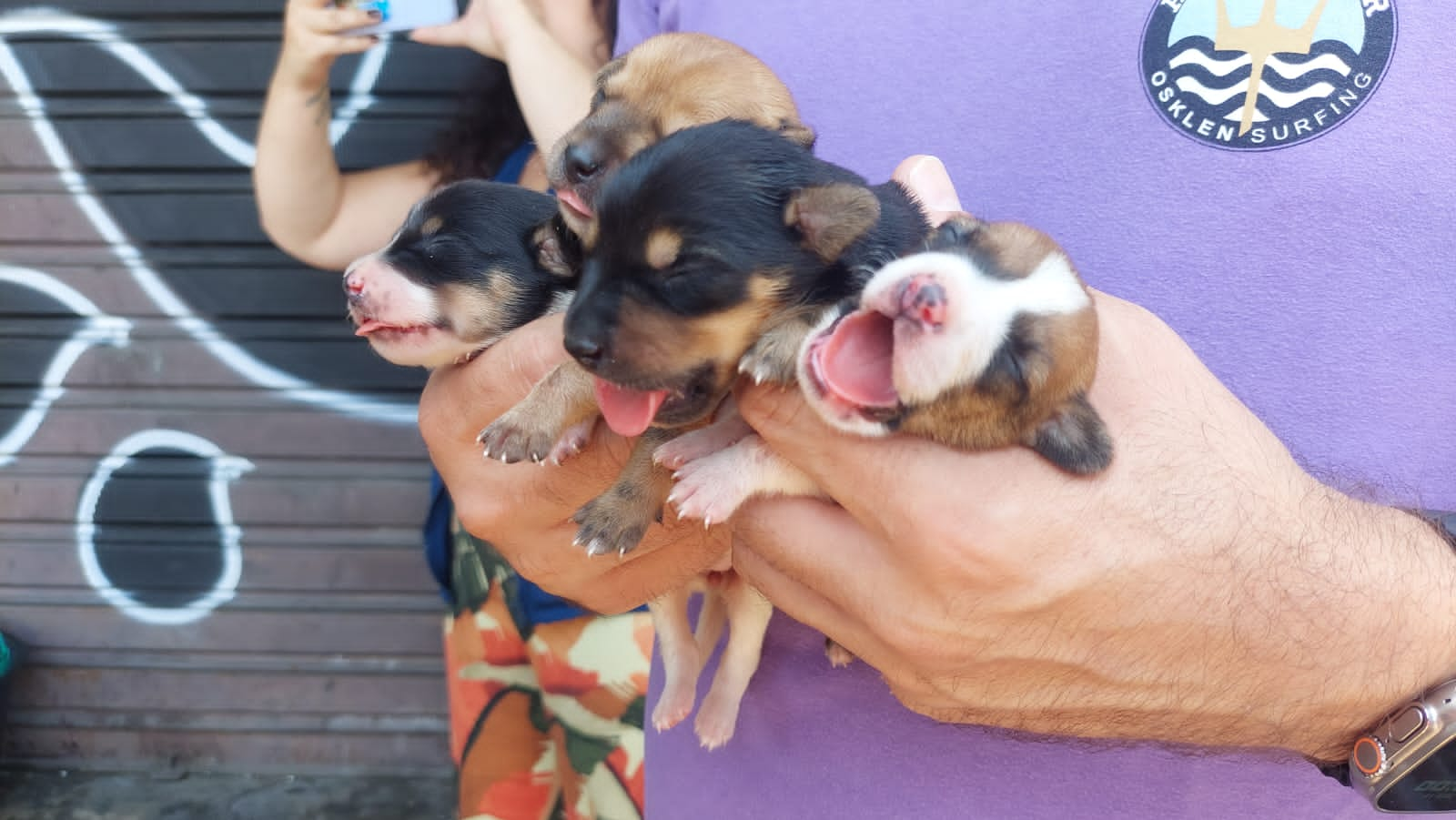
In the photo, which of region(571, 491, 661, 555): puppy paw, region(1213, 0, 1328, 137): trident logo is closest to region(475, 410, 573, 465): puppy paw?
region(571, 491, 661, 555): puppy paw

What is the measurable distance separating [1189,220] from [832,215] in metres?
0.64

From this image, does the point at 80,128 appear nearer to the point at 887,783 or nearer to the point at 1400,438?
the point at 887,783

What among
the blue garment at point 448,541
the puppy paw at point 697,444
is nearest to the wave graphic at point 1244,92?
the puppy paw at point 697,444

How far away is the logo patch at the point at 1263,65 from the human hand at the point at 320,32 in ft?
8.16

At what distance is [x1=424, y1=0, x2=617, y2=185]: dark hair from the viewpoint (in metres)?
3.79

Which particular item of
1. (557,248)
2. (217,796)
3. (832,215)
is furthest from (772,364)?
(217,796)

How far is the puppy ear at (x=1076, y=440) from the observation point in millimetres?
1342

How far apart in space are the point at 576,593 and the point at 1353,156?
1.55 meters

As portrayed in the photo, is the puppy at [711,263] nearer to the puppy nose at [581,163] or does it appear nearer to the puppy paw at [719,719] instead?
the puppy nose at [581,163]

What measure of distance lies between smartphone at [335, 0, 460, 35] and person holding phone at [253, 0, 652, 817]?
3cm

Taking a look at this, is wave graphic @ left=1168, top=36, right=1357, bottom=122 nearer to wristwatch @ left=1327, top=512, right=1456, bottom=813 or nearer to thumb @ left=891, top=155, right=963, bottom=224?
thumb @ left=891, top=155, right=963, bottom=224

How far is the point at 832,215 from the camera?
149 cm

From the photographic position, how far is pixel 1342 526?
1408 mm

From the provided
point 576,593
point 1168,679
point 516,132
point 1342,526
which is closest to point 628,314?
point 576,593
